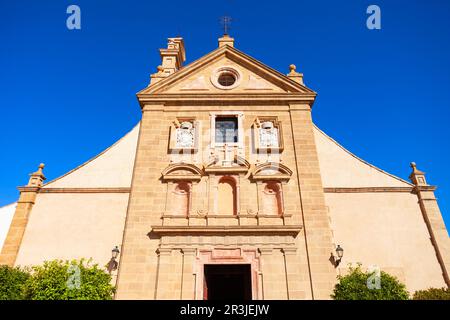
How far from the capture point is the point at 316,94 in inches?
707

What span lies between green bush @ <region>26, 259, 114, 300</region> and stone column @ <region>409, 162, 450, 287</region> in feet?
44.2

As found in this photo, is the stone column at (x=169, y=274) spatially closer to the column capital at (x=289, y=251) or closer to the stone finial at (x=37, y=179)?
the column capital at (x=289, y=251)

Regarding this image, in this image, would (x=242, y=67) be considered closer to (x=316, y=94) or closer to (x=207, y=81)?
(x=207, y=81)

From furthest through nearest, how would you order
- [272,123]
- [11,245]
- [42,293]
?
[272,123]
[11,245]
[42,293]

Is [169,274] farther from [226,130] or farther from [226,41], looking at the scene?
[226,41]

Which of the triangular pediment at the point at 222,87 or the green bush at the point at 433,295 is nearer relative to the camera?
the green bush at the point at 433,295

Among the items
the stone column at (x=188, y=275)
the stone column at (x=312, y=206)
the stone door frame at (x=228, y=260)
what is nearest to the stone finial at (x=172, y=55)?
the stone column at (x=312, y=206)

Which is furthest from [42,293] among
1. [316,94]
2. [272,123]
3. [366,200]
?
[316,94]

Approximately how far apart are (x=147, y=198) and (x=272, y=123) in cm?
731

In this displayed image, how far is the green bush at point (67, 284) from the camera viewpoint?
38.2 feet

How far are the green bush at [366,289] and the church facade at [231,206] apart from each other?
48.5 inches

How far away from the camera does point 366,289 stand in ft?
38.2

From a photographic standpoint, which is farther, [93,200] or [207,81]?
[207,81]

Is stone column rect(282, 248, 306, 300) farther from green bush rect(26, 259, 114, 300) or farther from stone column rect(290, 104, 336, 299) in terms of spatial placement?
green bush rect(26, 259, 114, 300)
